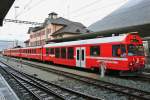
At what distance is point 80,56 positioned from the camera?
77.0 feet

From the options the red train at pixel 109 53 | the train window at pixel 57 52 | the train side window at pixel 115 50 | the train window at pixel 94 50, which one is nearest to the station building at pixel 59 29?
the train window at pixel 57 52

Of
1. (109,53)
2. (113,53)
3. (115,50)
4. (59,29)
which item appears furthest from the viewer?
(59,29)

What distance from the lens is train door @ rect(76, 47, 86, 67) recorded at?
22.7m

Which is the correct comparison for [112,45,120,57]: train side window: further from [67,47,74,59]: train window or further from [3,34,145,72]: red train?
[67,47,74,59]: train window

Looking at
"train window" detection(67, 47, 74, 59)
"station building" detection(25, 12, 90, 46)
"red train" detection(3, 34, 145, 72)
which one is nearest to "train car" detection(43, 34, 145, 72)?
"red train" detection(3, 34, 145, 72)

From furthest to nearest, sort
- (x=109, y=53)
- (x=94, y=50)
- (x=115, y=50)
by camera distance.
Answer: (x=94, y=50)
(x=109, y=53)
(x=115, y=50)

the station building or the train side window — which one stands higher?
the station building

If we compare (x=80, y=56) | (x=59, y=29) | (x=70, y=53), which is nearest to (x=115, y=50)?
(x=80, y=56)

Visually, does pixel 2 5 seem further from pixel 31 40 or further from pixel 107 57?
pixel 31 40

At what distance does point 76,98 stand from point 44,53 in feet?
78.6

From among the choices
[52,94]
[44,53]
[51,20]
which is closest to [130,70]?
[52,94]

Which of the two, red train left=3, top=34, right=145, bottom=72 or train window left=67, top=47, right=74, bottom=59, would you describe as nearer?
red train left=3, top=34, right=145, bottom=72

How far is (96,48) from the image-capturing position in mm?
20672

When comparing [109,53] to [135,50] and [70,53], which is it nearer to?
[135,50]
